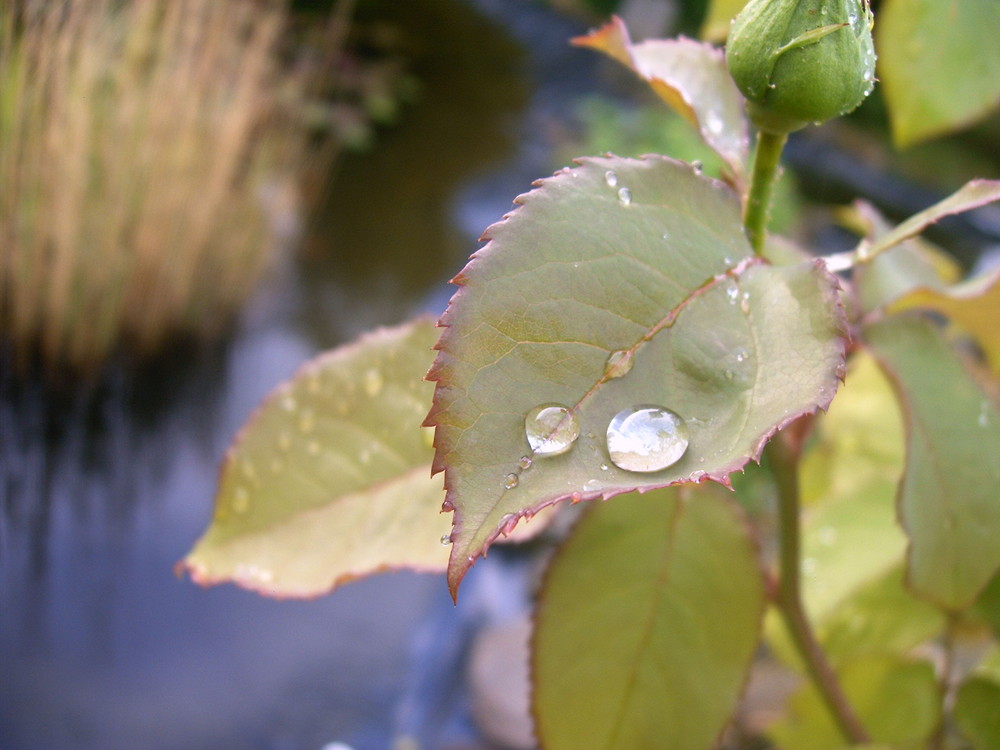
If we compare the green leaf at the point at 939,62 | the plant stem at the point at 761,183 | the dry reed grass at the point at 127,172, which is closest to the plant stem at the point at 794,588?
the plant stem at the point at 761,183

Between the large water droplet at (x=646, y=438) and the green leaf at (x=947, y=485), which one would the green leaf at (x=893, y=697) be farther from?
the large water droplet at (x=646, y=438)

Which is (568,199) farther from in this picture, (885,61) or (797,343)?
(885,61)

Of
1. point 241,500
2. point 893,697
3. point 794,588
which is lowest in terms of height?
point 893,697

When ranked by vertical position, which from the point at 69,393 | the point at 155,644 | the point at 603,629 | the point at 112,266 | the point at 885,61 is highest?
the point at 885,61

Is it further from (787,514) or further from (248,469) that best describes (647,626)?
(248,469)

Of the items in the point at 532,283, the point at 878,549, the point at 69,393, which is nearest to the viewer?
the point at 532,283

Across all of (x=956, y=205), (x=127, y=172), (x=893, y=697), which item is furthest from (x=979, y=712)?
(x=127, y=172)

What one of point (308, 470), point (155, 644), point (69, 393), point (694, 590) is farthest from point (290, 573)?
point (69, 393)

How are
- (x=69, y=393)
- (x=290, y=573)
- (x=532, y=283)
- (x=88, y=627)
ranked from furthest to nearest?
1. (x=69, y=393)
2. (x=88, y=627)
3. (x=290, y=573)
4. (x=532, y=283)

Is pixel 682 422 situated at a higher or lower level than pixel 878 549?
higher
